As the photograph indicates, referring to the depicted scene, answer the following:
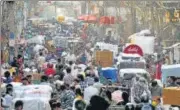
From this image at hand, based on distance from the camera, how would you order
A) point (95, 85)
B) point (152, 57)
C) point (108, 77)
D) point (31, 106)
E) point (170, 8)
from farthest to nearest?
1. point (170, 8)
2. point (152, 57)
3. point (108, 77)
4. point (95, 85)
5. point (31, 106)

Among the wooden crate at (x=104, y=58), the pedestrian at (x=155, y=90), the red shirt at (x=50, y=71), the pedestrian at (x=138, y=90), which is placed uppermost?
the pedestrian at (x=138, y=90)

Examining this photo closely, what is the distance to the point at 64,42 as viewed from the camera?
37719mm

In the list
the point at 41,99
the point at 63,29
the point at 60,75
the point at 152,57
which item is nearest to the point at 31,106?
the point at 41,99

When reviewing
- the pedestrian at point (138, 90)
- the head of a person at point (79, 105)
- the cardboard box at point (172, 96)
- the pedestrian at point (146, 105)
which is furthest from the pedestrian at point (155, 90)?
the head of a person at point (79, 105)

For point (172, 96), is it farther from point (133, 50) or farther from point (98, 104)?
point (133, 50)

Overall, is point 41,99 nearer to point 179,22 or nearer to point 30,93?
point 30,93

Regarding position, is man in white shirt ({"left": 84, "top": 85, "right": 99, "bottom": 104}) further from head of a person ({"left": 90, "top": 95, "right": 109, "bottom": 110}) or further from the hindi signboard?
the hindi signboard

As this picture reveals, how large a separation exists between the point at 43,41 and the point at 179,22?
9.61 meters

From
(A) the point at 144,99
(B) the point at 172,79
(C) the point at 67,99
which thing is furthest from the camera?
(B) the point at 172,79

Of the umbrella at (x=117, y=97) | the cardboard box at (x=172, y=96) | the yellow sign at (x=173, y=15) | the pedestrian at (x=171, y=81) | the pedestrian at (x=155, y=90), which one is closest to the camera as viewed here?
the cardboard box at (x=172, y=96)

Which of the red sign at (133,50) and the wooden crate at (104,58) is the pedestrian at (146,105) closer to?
the red sign at (133,50)

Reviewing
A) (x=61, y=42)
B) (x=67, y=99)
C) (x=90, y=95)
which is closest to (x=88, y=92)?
(x=90, y=95)

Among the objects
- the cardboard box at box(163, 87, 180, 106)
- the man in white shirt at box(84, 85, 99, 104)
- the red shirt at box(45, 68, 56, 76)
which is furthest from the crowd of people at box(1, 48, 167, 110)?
the red shirt at box(45, 68, 56, 76)

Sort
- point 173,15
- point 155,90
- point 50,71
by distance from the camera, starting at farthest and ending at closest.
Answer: point 173,15, point 50,71, point 155,90
